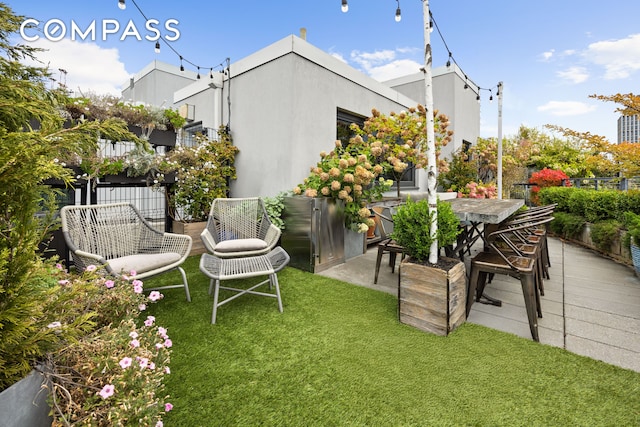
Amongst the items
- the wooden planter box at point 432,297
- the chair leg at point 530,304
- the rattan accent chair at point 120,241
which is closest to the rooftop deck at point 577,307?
the chair leg at point 530,304

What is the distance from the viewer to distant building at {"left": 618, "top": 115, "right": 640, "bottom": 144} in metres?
3.81

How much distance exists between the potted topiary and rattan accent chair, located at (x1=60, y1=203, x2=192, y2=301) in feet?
6.77

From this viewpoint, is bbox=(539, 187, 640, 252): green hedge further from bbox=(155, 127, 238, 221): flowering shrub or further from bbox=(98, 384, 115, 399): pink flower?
bbox=(155, 127, 238, 221): flowering shrub

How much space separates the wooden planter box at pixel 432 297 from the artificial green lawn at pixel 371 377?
0.29 feet

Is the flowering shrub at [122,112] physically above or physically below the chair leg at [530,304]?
above

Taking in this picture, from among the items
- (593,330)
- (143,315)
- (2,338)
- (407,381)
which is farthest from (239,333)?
(593,330)

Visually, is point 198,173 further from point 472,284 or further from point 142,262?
point 472,284

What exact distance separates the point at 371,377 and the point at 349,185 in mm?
2596

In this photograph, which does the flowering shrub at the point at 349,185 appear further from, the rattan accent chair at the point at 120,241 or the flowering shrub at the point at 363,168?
the rattan accent chair at the point at 120,241

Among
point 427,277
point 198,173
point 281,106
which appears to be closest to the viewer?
point 427,277

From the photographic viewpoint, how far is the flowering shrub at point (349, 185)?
12.7ft

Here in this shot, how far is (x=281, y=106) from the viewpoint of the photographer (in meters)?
4.73

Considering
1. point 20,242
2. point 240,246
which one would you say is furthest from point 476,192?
point 20,242

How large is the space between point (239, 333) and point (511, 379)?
185cm
